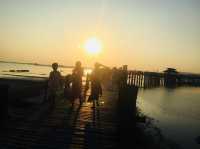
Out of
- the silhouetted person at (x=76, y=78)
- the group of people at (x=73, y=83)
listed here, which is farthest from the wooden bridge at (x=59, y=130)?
the silhouetted person at (x=76, y=78)

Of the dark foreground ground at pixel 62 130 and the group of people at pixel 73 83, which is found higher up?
the group of people at pixel 73 83

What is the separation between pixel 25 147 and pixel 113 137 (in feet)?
8.56

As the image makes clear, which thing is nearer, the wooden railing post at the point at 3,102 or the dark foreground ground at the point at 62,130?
the dark foreground ground at the point at 62,130

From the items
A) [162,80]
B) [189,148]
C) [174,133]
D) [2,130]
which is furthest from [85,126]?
[162,80]

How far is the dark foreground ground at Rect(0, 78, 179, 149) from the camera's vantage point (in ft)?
23.2

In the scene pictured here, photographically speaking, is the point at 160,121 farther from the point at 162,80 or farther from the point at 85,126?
the point at 162,80

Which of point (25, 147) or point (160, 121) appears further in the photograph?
point (160, 121)

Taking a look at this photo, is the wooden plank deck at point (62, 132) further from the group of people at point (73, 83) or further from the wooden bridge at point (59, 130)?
the group of people at point (73, 83)

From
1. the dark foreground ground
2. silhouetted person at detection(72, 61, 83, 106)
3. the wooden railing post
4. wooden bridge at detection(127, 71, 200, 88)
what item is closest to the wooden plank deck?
the dark foreground ground

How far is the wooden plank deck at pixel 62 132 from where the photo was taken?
695 cm

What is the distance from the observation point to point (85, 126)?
9195 millimetres

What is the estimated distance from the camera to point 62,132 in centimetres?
809

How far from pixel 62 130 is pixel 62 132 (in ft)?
0.75

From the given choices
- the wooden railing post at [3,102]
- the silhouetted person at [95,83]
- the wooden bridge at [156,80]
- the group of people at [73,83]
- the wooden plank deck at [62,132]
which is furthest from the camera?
the wooden bridge at [156,80]
